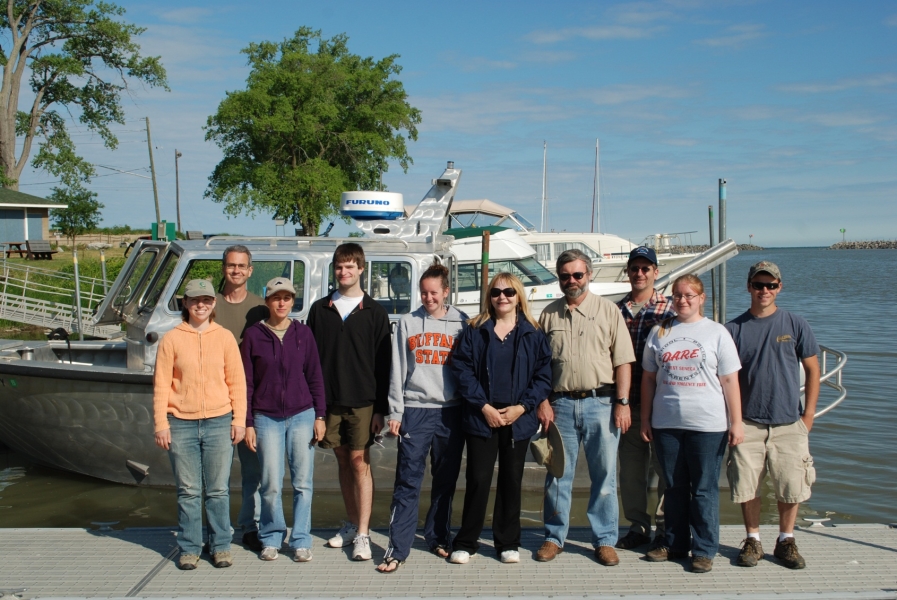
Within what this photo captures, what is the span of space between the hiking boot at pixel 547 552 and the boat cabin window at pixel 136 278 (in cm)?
438

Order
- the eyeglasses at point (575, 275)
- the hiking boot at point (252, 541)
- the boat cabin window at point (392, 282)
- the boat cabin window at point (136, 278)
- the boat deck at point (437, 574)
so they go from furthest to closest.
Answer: the boat cabin window at point (136, 278)
the boat cabin window at point (392, 282)
the hiking boot at point (252, 541)
the eyeglasses at point (575, 275)
the boat deck at point (437, 574)

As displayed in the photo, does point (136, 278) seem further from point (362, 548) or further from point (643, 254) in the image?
point (643, 254)

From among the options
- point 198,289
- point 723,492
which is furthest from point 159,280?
point 723,492

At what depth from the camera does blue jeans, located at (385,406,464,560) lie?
4258 mm

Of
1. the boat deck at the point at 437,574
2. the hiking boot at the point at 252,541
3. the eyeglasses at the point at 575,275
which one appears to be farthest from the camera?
the hiking boot at the point at 252,541

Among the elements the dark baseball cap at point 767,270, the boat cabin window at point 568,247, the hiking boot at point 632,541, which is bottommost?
the hiking boot at point 632,541

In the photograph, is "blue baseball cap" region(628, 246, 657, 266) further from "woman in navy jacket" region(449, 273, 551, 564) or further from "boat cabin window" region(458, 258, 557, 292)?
"boat cabin window" region(458, 258, 557, 292)

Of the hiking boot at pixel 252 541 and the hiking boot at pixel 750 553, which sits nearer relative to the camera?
the hiking boot at pixel 750 553

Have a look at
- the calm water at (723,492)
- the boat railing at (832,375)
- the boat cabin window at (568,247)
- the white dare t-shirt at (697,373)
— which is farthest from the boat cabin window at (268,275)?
the boat cabin window at (568,247)

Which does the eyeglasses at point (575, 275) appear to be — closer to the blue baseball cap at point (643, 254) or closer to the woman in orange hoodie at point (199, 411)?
the blue baseball cap at point (643, 254)

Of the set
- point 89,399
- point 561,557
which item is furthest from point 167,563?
point 89,399

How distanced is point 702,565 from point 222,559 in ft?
8.55

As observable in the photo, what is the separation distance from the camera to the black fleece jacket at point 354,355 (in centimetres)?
439

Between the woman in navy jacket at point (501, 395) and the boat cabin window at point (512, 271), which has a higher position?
the boat cabin window at point (512, 271)
